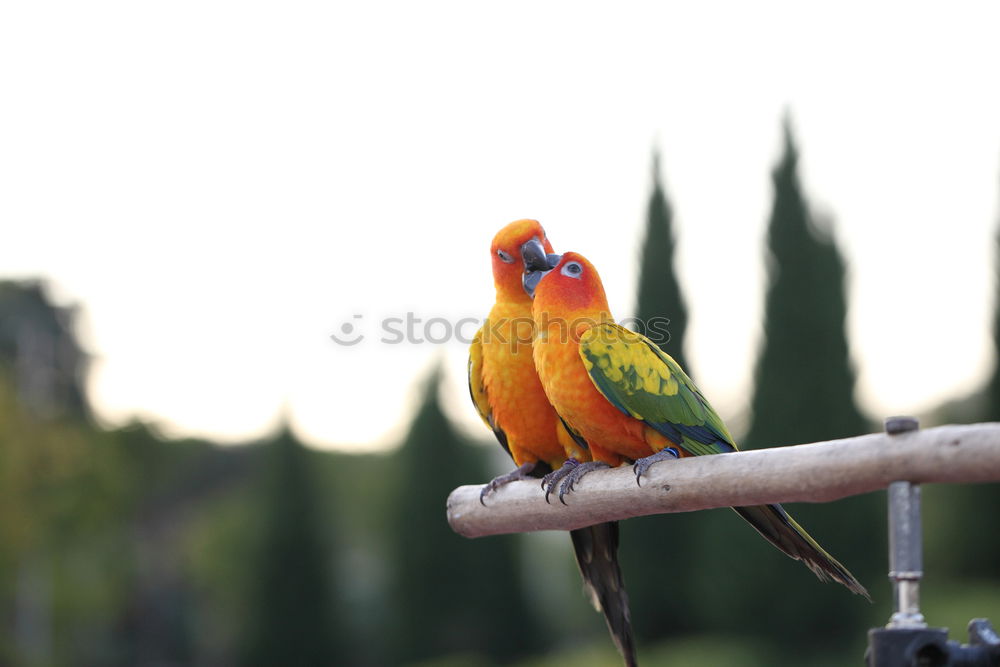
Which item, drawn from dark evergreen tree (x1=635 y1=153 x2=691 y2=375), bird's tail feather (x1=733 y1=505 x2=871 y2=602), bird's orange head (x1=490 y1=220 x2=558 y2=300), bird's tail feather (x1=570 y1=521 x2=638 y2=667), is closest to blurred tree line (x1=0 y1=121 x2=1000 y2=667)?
dark evergreen tree (x1=635 y1=153 x2=691 y2=375)

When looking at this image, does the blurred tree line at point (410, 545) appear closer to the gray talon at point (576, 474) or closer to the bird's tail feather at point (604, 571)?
the bird's tail feather at point (604, 571)

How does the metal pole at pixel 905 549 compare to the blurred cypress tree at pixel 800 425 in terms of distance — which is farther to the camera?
the blurred cypress tree at pixel 800 425

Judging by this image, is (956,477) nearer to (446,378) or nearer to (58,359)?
(446,378)

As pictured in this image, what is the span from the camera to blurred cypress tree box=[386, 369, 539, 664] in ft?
35.9

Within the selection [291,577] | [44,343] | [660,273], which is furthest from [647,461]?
[44,343]

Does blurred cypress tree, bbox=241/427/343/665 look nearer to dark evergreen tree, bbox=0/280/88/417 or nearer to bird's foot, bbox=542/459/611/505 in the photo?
dark evergreen tree, bbox=0/280/88/417

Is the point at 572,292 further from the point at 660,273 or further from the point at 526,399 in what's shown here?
the point at 660,273

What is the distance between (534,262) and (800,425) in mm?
5809

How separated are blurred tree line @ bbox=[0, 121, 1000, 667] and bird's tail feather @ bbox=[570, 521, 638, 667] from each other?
14.6 feet

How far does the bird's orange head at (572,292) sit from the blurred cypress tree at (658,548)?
20.3ft

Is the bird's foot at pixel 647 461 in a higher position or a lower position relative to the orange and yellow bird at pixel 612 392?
lower

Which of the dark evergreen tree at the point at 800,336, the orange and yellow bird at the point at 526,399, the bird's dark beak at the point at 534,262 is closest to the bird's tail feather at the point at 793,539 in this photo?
the orange and yellow bird at the point at 526,399

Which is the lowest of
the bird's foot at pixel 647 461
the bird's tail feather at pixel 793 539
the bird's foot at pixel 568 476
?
the bird's tail feather at pixel 793 539

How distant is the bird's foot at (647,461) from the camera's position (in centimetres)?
255
